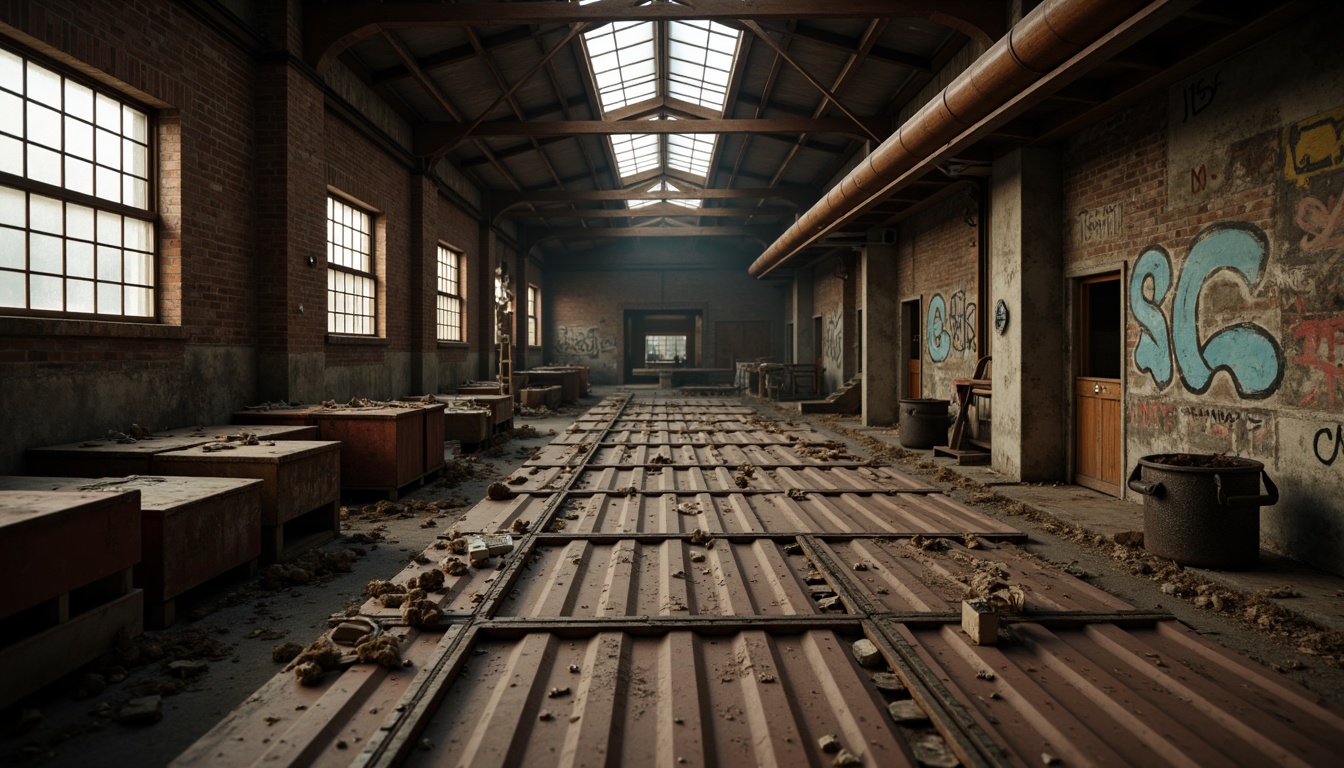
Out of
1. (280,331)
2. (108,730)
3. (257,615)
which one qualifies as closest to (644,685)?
(108,730)

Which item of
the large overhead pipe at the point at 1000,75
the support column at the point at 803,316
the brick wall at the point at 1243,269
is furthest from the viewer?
the support column at the point at 803,316

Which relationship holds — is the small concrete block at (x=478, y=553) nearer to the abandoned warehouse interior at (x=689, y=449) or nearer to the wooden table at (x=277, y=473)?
the abandoned warehouse interior at (x=689, y=449)

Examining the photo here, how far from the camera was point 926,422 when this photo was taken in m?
9.04

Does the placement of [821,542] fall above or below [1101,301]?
below

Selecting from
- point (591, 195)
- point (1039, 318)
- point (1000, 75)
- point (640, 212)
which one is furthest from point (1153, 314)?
point (640, 212)

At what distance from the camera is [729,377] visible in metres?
25.7

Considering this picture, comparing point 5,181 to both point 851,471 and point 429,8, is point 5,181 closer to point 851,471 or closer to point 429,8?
point 429,8

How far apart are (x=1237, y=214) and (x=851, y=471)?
3.90 meters

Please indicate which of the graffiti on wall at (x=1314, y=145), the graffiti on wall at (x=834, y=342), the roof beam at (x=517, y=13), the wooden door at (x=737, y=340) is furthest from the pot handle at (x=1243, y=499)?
the wooden door at (x=737, y=340)

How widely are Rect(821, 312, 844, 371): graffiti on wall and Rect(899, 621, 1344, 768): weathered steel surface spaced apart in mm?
13738

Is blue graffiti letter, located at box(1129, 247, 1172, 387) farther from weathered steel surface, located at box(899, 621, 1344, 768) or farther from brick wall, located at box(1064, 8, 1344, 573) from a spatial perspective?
weathered steel surface, located at box(899, 621, 1344, 768)

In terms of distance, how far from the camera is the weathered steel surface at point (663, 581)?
352 centimetres

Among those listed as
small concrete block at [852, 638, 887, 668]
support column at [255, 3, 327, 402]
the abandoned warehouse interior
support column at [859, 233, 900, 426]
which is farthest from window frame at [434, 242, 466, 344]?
small concrete block at [852, 638, 887, 668]

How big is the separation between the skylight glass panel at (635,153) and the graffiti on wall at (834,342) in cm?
597
